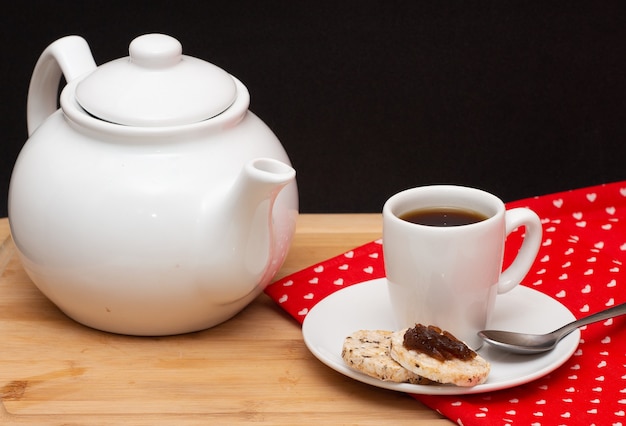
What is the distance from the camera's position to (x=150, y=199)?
1123mm

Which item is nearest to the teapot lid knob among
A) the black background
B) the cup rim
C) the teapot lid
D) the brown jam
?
the teapot lid

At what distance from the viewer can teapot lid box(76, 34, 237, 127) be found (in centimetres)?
115

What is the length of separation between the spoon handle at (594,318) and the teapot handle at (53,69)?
68 centimetres

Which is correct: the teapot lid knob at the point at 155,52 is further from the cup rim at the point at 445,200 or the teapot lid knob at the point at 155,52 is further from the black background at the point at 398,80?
the black background at the point at 398,80

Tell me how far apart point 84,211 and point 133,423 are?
0.24 metres

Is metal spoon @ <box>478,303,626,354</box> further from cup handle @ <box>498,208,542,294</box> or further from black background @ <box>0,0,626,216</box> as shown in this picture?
black background @ <box>0,0,626,216</box>

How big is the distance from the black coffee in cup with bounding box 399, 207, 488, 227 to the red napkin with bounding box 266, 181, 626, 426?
195 mm

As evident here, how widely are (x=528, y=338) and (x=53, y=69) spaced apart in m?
0.74

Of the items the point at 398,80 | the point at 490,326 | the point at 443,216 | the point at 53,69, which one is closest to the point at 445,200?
the point at 443,216

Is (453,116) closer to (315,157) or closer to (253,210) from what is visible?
(315,157)

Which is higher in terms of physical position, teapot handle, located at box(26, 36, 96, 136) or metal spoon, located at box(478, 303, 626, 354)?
teapot handle, located at box(26, 36, 96, 136)

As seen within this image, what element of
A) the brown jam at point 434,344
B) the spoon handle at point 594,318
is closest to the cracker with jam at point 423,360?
the brown jam at point 434,344

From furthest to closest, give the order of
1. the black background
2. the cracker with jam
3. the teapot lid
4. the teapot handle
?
the black background < the teapot handle < the teapot lid < the cracker with jam

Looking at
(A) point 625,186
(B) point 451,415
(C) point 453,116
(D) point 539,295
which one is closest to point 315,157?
(C) point 453,116
